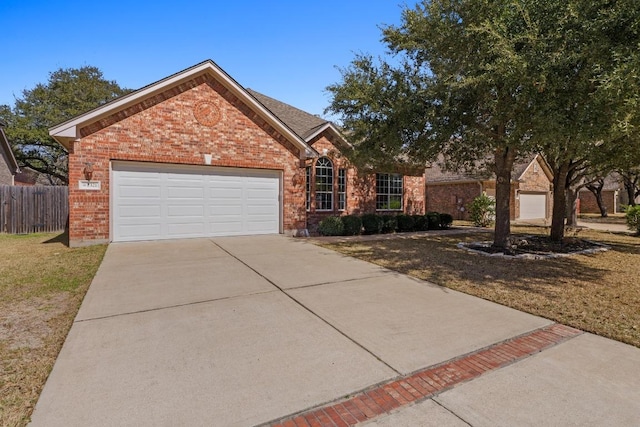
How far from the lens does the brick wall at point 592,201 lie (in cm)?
3550

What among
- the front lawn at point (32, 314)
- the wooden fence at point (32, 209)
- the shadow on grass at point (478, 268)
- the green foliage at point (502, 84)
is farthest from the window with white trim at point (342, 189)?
the wooden fence at point (32, 209)

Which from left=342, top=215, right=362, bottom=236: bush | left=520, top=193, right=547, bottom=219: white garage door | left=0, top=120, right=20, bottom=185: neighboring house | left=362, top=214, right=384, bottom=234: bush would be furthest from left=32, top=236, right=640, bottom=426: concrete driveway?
left=520, top=193, right=547, bottom=219: white garage door

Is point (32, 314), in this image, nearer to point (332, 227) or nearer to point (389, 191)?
point (332, 227)

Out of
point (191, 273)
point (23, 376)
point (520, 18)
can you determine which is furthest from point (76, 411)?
point (520, 18)

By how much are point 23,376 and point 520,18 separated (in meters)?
9.13

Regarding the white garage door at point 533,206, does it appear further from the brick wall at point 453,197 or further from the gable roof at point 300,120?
the gable roof at point 300,120

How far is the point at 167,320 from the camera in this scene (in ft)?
13.8

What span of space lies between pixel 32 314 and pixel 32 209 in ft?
42.6

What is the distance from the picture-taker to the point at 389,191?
1703 centimetres

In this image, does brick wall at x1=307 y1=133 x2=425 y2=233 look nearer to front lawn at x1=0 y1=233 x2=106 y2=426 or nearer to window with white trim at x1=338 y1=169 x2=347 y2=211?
window with white trim at x1=338 y1=169 x2=347 y2=211

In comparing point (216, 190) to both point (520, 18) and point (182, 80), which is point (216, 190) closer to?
A: point (182, 80)

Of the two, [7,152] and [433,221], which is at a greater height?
[7,152]

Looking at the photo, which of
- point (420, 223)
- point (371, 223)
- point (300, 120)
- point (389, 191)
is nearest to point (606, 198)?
point (420, 223)

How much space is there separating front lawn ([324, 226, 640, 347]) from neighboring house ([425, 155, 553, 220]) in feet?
43.3
